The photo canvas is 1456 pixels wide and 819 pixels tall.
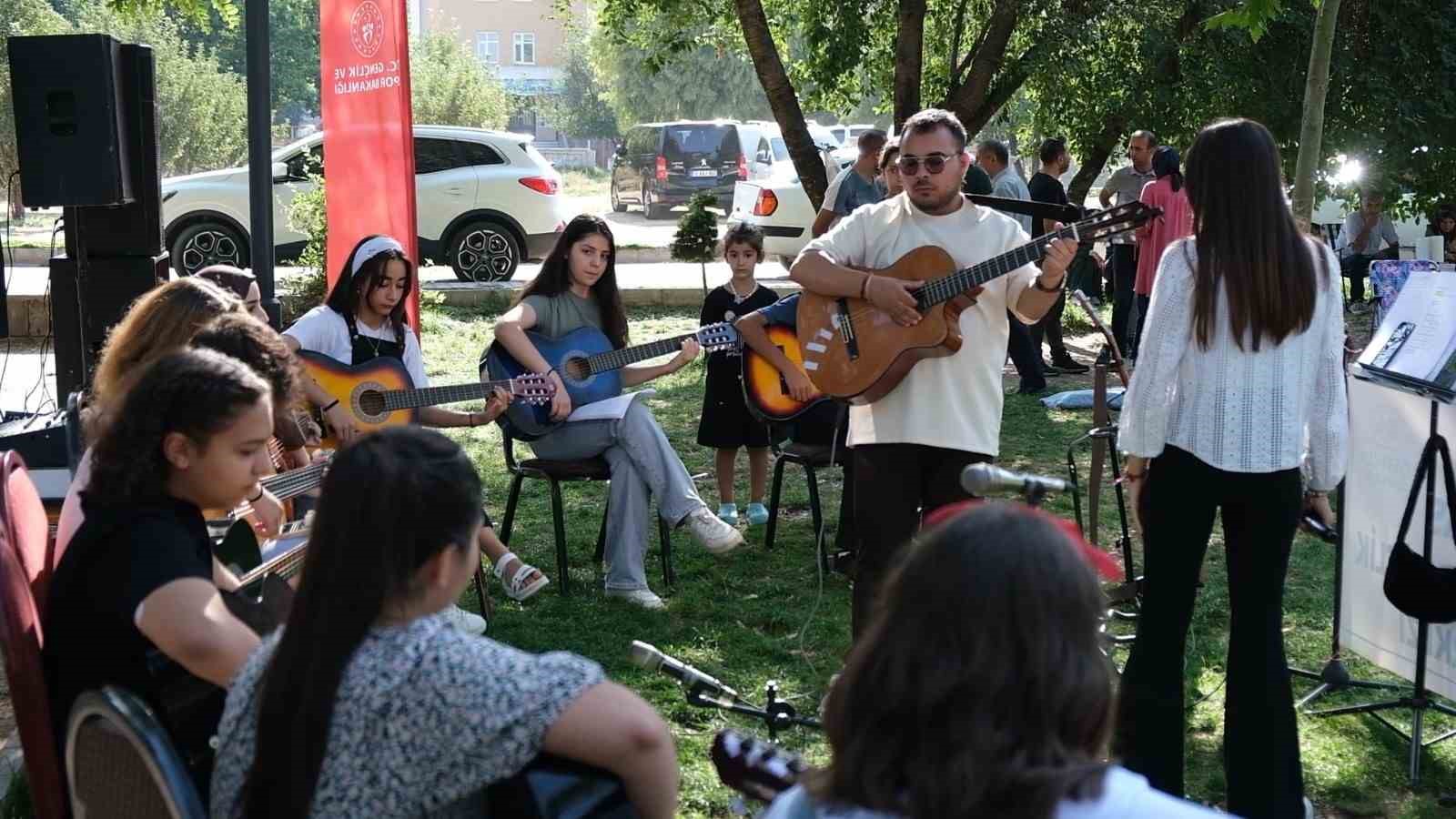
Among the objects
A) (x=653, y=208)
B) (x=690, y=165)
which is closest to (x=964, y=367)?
(x=690, y=165)

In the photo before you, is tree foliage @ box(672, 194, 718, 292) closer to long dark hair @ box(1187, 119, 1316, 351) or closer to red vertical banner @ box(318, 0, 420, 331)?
red vertical banner @ box(318, 0, 420, 331)

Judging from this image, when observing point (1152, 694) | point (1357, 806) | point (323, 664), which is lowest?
point (1357, 806)

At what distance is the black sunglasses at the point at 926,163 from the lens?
4238mm

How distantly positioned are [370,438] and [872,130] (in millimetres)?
7747

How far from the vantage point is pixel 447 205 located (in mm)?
16344

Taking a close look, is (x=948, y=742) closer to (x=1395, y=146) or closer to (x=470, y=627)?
(x=470, y=627)

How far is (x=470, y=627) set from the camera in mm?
5141

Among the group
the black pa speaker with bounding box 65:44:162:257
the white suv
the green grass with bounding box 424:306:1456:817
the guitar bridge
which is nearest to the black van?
the white suv

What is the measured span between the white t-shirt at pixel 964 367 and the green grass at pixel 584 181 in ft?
105

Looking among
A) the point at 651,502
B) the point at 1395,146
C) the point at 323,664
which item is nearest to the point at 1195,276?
the point at 323,664

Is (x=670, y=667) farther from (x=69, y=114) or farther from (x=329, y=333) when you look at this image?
(x=69, y=114)

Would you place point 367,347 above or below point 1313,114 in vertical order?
below

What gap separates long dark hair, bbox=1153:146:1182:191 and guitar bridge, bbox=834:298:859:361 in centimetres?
619

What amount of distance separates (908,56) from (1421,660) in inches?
325
